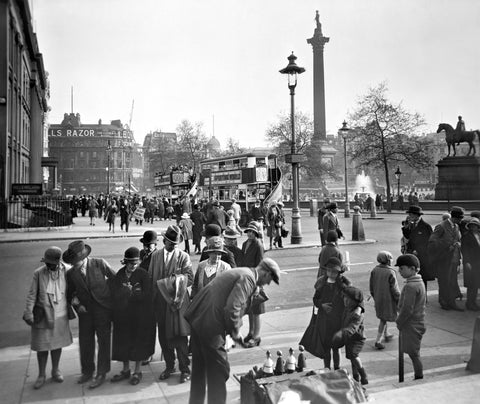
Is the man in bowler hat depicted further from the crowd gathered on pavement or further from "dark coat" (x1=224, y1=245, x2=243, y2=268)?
"dark coat" (x1=224, y1=245, x2=243, y2=268)

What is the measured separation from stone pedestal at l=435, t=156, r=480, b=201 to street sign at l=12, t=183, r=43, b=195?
30063 millimetres

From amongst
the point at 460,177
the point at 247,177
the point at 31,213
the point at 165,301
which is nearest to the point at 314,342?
the point at 165,301

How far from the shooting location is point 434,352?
6.30 metres

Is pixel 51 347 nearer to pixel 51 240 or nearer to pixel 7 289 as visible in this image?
pixel 7 289

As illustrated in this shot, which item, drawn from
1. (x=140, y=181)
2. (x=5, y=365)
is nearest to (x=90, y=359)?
(x=5, y=365)

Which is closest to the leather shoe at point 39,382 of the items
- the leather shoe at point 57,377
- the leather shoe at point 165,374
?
the leather shoe at point 57,377

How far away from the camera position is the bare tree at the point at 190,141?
268 ft

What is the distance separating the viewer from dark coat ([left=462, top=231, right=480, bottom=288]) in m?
8.32

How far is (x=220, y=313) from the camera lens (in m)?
4.09

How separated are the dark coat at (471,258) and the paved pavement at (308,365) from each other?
2.26ft

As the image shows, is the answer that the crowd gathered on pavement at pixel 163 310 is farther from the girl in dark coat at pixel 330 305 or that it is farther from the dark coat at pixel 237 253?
the dark coat at pixel 237 253

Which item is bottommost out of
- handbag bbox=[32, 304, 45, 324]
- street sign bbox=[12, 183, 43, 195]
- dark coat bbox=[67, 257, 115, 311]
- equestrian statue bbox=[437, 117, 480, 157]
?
handbag bbox=[32, 304, 45, 324]

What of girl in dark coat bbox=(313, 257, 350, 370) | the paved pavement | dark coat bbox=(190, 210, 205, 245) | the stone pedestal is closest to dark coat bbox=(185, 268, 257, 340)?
the paved pavement

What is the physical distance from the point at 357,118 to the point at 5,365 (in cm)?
4661
